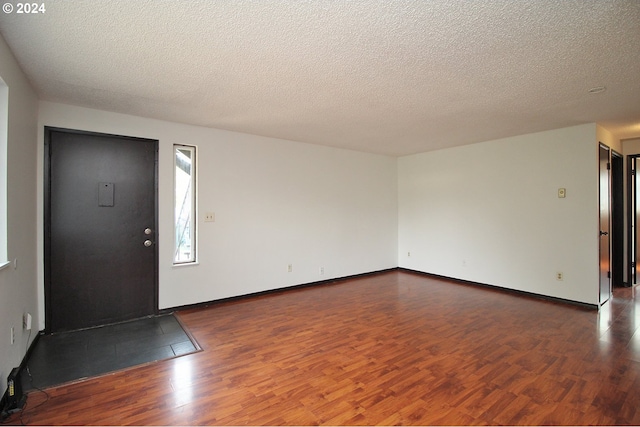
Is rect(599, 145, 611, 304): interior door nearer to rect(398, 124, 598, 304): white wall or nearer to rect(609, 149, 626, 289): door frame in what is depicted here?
rect(398, 124, 598, 304): white wall

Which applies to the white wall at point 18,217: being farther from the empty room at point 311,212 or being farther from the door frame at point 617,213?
the door frame at point 617,213

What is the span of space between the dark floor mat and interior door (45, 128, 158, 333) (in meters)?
0.28

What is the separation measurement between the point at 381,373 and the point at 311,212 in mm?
3130

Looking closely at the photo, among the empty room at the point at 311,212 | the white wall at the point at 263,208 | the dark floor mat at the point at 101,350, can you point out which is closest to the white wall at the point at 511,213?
the empty room at the point at 311,212

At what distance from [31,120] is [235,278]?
9.18 ft

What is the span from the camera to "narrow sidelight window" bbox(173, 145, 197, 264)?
13.1 feet

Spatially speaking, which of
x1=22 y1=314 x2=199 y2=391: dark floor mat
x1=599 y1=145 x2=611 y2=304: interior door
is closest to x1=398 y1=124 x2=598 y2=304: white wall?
x1=599 y1=145 x2=611 y2=304: interior door

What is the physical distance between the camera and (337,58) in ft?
7.45

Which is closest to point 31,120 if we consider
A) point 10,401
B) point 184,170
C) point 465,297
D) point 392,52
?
point 184,170

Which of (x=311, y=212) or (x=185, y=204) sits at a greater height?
(x=185, y=204)

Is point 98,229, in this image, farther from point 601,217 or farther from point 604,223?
point 604,223

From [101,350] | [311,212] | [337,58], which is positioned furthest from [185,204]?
[337,58]

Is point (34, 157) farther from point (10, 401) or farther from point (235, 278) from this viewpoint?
point (235, 278)

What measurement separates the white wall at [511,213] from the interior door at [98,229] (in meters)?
4.68
